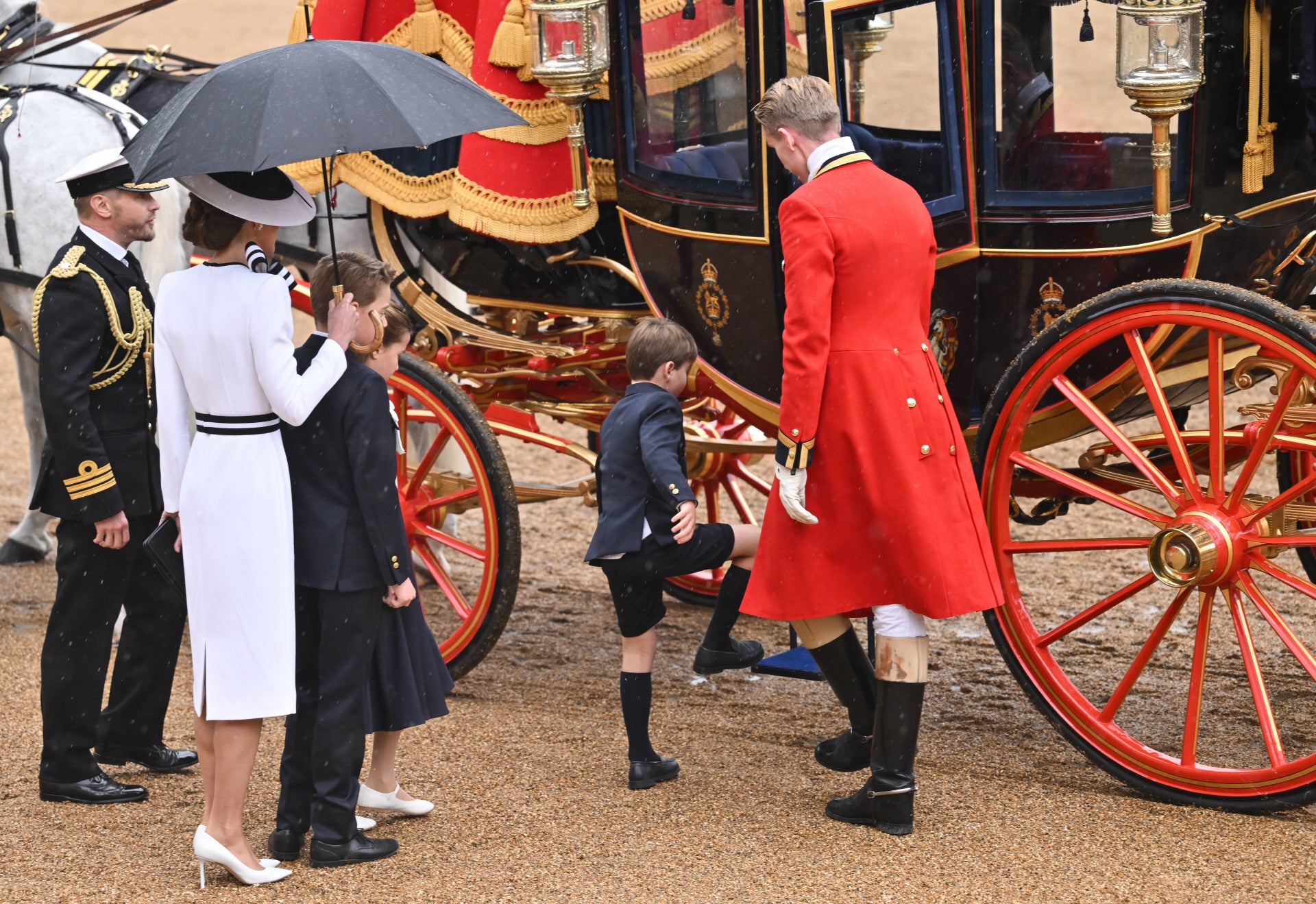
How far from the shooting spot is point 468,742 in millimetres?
4125

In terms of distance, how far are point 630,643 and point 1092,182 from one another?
1579mm

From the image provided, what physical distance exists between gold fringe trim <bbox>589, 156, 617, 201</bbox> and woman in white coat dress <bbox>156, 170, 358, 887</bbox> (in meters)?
1.33

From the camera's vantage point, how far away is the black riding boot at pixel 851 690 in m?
3.59

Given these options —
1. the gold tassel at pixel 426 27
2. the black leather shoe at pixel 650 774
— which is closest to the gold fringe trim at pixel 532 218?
the gold tassel at pixel 426 27

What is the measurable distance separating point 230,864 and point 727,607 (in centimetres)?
137

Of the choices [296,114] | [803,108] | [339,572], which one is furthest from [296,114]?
[803,108]

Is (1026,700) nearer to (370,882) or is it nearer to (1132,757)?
(1132,757)

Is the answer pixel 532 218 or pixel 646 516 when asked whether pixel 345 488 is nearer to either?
pixel 646 516

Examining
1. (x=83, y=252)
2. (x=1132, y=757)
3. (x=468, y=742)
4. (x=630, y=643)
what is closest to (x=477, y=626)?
(x=468, y=742)

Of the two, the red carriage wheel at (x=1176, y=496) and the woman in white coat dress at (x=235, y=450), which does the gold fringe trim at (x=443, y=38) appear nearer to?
the woman in white coat dress at (x=235, y=450)

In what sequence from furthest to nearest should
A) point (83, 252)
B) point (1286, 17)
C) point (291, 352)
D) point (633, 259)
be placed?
1. point (633, 259)
2. point (83, 252)
3. point (1286, 17)
4. point (291, 352)

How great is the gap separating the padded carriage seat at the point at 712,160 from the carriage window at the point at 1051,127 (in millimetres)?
662

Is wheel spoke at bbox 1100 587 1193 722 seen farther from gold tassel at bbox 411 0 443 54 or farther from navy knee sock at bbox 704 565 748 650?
gold tassel at bbox 411 0 443 54

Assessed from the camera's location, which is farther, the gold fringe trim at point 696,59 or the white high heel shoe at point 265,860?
the gold fringe trim at point 696,59
